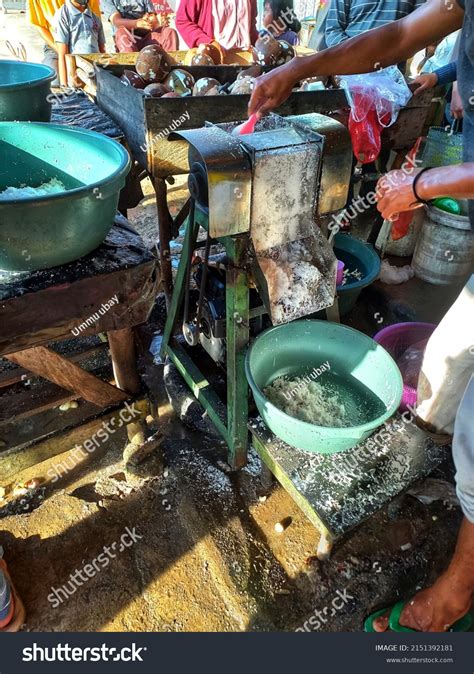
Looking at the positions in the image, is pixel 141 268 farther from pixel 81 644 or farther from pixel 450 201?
pixel 450 201

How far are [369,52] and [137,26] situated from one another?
4.28 metres

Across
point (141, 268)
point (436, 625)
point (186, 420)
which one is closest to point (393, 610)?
point (436, 625)

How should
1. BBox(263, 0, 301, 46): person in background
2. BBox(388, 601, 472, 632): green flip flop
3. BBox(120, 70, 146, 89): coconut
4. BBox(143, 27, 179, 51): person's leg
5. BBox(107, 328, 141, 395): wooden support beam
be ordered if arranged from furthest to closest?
1. BBox(143, 27, 179, 51): person's leg
2. BBox(263, 0, 301, 46): person in background
3. BBox(120, 70, 146, 89): coconut
4. BBox(107, 328, 141, 395): wooden support beam
5. BBox(388, 601, 472, 632): green flip flop

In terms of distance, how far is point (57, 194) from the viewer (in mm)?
1320

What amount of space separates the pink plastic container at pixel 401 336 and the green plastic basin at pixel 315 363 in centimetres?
61

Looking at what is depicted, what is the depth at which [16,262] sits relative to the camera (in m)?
1.50

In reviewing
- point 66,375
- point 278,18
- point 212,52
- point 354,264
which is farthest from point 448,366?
point 278,18

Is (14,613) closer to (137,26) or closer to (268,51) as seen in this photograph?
(268,51)

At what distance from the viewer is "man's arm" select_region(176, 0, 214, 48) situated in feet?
15.5

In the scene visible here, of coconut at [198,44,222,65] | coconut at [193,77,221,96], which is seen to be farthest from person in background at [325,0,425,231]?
coconut at [193,77,221,96]

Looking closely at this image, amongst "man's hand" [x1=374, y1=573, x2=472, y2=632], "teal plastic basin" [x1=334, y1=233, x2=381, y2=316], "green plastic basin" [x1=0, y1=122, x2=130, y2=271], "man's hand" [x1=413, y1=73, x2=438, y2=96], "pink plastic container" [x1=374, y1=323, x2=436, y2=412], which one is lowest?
"man's hand" [x1=374, y1=573, x2=472, y2=632]

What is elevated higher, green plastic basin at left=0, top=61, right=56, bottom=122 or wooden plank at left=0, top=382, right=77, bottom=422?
green plastic basin at left=0, top=61, right=56, bottom=122

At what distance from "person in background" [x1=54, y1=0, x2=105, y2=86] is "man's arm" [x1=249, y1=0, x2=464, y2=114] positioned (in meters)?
4.32

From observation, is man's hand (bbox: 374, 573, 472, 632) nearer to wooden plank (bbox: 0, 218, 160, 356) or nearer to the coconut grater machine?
the coconut grater machine
